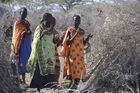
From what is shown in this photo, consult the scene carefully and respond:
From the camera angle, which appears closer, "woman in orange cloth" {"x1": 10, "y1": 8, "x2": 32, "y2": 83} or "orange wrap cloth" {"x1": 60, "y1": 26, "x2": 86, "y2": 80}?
"orange wrap cloth" {"x1": 60, "y1": 26, "x2": 86, "y2": 80}

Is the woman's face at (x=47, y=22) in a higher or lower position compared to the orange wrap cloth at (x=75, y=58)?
higher

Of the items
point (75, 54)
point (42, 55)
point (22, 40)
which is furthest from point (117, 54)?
point (22, 40)

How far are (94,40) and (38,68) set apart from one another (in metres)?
1.68

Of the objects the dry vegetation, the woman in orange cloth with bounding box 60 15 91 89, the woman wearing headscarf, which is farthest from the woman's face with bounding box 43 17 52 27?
the dry vegetation

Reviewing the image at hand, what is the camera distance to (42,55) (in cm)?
446

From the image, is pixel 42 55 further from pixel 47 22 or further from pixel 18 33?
pixel 18 33

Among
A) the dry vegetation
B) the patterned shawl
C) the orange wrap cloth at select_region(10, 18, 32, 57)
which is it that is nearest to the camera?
the patterned shawl

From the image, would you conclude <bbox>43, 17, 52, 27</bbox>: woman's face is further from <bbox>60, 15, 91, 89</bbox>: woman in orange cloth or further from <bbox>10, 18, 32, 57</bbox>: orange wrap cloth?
<bbox>10, 18, 32, 57</bbox>: orange wrap cloth

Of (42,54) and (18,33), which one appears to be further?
(18,33)

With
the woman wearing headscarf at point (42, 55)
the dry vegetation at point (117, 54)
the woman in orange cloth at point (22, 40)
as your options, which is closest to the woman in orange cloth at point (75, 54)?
the dry vegetation at point (117, 54)

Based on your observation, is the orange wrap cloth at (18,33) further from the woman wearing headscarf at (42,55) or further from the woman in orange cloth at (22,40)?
the woman wearing headscarf at (42,55)

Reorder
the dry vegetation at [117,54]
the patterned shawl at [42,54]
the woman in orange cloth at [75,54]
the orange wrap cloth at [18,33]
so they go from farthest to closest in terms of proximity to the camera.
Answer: the orange wrap cloth at [18,33] → the woman in orange cloth at [75,54] → the dry vegetation at [117,54] → the patterned shawl at [42,54]

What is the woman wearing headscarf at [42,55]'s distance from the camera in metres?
4.44

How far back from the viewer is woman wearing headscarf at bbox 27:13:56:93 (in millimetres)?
4438
